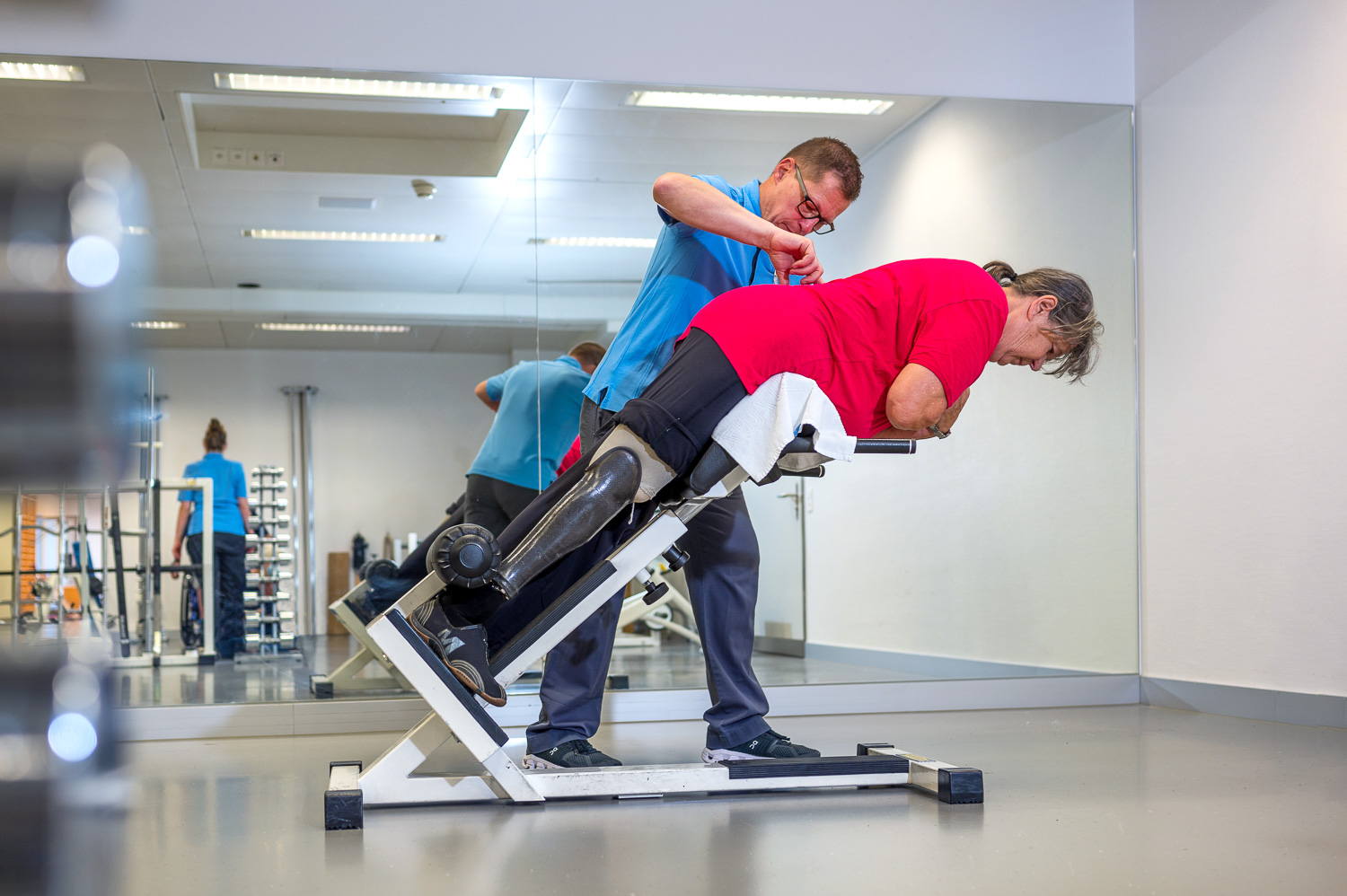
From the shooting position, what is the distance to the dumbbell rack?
11.7 feet

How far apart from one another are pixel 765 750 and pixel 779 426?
2.54 ft

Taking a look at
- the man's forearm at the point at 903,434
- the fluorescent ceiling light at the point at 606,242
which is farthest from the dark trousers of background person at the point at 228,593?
the man's forearm at the point at 903,434

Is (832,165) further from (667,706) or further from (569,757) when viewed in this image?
(667,706)

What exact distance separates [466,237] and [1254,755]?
2.70m

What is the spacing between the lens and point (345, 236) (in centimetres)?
361

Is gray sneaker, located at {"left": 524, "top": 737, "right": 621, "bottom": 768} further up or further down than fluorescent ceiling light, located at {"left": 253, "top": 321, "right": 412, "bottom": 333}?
further down

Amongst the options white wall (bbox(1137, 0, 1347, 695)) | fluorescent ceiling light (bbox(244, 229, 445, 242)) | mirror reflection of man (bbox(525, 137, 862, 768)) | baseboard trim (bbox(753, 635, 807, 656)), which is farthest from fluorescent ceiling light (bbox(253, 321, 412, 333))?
white wall (bbox(1137, 0, 1347, 695))

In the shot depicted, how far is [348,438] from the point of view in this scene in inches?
144

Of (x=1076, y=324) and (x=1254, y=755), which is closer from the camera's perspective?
(x=1076, y=324)

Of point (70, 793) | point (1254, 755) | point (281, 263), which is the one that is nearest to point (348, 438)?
point (281, 263)

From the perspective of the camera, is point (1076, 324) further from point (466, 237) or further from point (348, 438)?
point (348, 438)

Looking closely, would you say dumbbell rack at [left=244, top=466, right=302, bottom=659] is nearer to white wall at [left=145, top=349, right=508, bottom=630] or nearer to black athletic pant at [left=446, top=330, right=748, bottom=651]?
white wall at [left=145, top=349, right=508, bottom=630]

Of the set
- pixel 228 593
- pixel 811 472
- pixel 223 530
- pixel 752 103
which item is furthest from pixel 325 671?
pixel 752 103

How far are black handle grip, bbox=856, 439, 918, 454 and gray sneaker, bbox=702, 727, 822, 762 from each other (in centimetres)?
68
